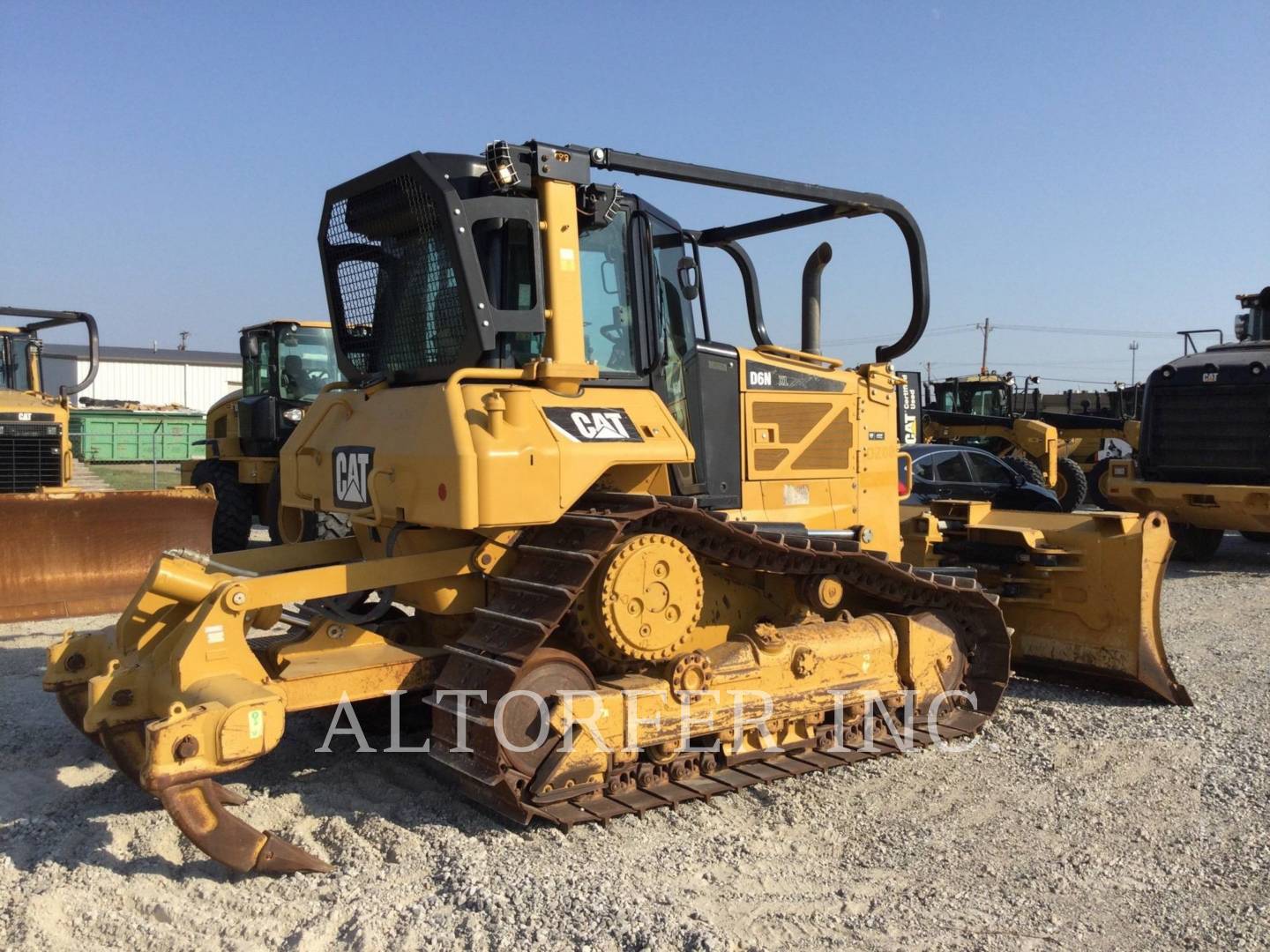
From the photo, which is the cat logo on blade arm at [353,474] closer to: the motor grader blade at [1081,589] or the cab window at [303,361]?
the motor grader blade at [1081,589]

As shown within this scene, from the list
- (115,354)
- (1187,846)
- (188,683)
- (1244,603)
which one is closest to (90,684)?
(188,683)

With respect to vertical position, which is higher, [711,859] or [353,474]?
[353,474]

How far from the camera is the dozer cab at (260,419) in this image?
11812mm

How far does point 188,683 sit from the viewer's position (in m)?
4.08

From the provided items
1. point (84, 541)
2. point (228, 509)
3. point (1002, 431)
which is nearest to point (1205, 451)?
point (1002, 431)

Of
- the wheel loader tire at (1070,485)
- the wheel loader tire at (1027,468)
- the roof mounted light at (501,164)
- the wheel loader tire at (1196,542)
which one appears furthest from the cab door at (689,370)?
the wheel loader tire at (1070,485)

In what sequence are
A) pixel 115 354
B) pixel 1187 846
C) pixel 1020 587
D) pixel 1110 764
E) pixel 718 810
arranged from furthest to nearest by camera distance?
pixel 115 354, pixel 1020 587, pixel 1110 764, pixel 718 810, pixel 1187 846

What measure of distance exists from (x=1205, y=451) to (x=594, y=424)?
33.7ft

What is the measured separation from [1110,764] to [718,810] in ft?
7.26

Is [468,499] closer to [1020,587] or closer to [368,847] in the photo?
[368,847]

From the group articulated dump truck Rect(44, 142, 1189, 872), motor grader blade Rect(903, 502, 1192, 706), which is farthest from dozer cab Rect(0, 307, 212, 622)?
motor grader blade Rect(903, 502, 1192, 706)

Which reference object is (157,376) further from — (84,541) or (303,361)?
(84,541)

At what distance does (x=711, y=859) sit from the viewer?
13.8ft

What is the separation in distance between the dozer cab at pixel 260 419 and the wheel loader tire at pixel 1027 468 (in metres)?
11.0
